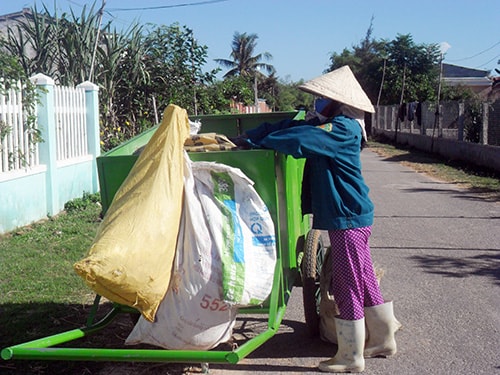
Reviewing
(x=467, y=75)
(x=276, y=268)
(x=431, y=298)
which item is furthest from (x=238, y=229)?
(x=467, y=75)

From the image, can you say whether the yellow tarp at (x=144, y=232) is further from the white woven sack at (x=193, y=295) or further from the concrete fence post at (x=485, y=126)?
the concrete fence post at (x=485, y=126)

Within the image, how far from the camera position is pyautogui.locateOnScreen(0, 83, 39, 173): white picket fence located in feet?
26.4

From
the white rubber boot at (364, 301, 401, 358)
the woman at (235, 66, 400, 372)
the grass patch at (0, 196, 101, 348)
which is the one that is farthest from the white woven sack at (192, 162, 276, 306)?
the grass patch at (0, 196, 101, 348)

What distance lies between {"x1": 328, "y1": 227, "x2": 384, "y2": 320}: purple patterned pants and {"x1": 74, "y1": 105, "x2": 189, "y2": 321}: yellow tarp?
46.3 inches

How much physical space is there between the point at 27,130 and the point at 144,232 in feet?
20.2

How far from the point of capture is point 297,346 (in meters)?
4.64

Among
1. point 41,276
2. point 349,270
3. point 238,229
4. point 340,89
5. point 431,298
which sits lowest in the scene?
point 431,298

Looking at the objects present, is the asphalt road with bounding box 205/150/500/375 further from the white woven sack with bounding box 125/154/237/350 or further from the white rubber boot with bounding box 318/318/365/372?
the white woven sack with bounding box 125/154/237/350

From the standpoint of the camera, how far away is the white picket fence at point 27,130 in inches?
321

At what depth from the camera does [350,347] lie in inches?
160

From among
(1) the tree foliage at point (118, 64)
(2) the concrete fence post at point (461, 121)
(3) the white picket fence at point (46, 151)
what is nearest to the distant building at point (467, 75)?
(2) the concrete fence post at point (461, 121)

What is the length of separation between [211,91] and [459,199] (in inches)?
331

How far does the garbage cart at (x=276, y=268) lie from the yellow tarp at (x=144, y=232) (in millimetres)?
281

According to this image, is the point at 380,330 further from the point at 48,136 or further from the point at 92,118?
the point at 92,118
